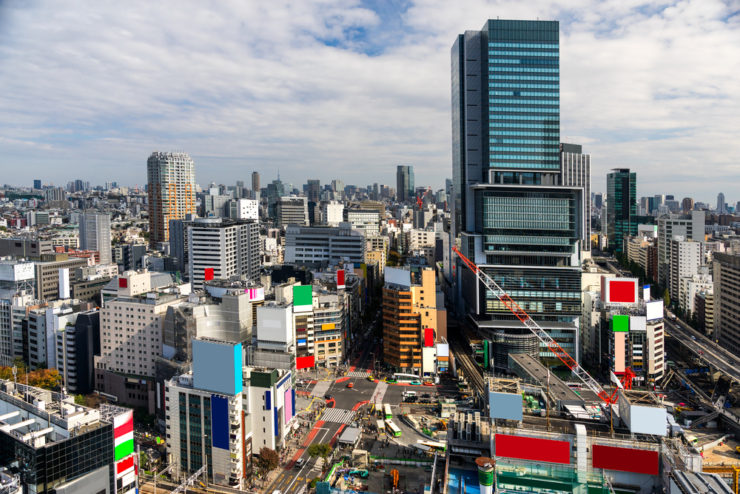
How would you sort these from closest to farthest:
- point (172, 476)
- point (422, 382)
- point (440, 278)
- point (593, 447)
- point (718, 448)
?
point (593, 447), point (172, 476), point (718, 448), point (422, 382), point (440, 278)

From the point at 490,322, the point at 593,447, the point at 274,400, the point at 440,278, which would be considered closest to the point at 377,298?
the point at 440,278

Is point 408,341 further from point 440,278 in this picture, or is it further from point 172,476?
point 440,278

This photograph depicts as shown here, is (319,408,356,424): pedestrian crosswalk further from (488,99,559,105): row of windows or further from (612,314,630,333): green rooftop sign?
(488,99,559,105): row of windows

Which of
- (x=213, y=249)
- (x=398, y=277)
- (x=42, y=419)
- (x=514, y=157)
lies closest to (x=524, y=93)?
(x=514, y=157)

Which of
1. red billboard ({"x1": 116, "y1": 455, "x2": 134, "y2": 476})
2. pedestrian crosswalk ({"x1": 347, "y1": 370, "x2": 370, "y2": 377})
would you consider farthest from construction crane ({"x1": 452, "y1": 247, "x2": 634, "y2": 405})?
red billboard ({"x1": 116, "y1": 455, "x2": 134, "y2": 476})

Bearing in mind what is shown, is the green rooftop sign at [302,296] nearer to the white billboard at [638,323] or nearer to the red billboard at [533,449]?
the red billboard at [533,449]
